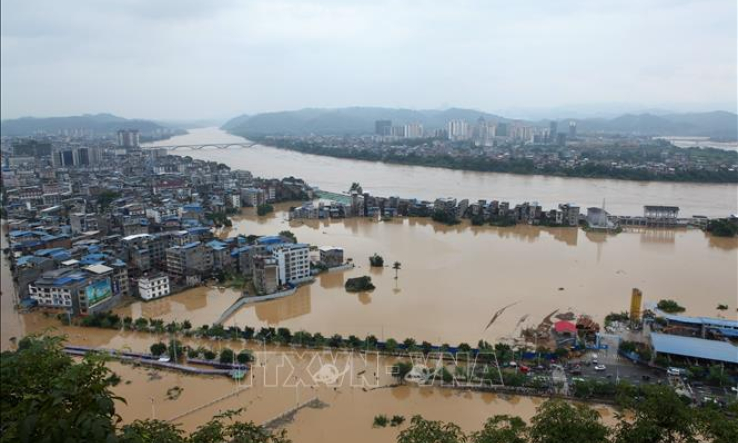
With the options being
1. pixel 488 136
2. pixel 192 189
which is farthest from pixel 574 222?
pixel 488 136

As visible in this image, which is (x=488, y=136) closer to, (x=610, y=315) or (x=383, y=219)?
(x=383, y=219)

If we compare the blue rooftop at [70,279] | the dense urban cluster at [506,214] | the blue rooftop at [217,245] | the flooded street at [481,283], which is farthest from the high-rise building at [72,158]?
the blue rooftop at [70,279]

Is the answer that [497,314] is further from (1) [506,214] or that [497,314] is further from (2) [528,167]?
(2) [528,167]

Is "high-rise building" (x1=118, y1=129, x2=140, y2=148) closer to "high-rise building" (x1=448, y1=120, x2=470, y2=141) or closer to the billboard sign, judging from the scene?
"high-rise building" (x1=448, y1=120, x2=470, y2=141)

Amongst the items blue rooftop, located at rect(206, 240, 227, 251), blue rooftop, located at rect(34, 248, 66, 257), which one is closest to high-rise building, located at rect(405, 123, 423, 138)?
blue rooftop, located at rect(206, 240, 227, 251)

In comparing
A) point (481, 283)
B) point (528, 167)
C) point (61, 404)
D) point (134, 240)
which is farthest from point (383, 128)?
point (61, 404)
